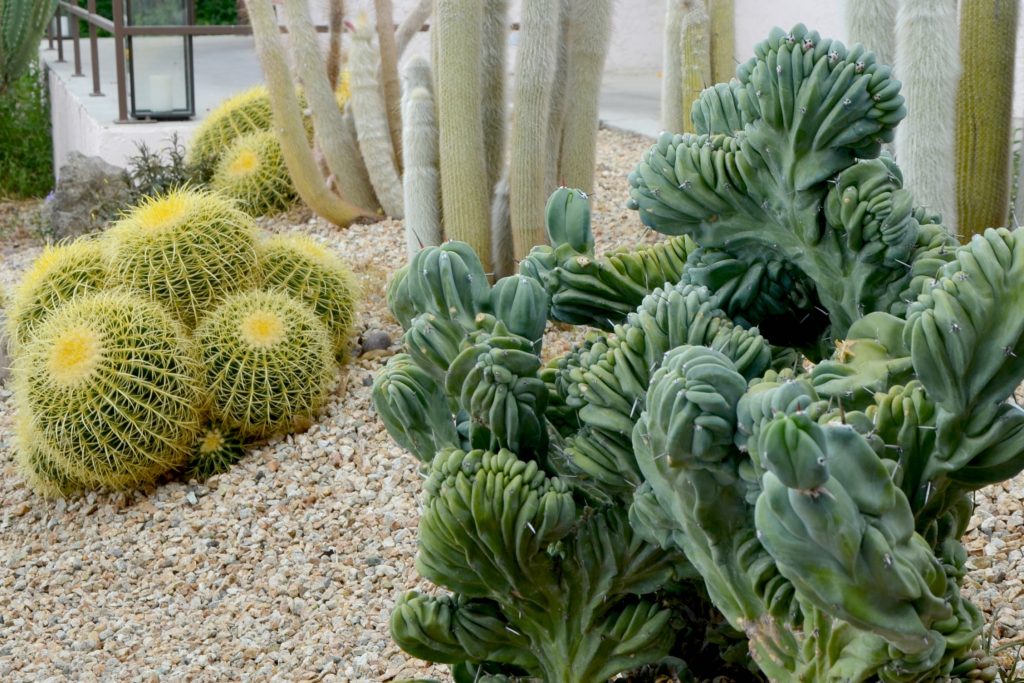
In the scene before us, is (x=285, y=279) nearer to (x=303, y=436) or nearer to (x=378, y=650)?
(x=303, y=436)

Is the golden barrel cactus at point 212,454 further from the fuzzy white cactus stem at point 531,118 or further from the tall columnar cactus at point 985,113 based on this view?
the tall columnar cactus at point 985,113

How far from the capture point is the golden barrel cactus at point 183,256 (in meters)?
3.98

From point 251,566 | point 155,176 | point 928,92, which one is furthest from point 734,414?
point 155,176

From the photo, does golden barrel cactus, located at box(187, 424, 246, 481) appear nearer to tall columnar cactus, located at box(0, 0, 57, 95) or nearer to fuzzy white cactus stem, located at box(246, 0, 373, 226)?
fuzzy white cactus stem, located at box(246, 0, 373, 226)

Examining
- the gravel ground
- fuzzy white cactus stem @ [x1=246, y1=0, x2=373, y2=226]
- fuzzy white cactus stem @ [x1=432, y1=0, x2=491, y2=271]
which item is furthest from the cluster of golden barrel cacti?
fuzzy white cactus stem @ [x1=246, y1=0, x2=373, y2=226]

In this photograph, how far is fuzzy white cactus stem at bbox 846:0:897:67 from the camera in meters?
3.08

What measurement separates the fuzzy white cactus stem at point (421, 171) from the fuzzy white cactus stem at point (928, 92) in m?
1.73

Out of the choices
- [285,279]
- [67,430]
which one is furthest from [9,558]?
[285,279]

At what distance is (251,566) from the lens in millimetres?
3355

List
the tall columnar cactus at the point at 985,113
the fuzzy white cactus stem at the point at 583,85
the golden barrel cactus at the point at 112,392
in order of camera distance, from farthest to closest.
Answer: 1. the fuzzy white cactus stem at the point at 583,85
2. the golden barrel cactus at the point at 112,392
3. the tall columnar cactus at the point at 985,113

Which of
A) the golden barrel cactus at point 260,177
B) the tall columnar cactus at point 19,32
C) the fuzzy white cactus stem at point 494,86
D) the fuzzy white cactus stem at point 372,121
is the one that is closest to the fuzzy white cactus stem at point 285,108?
the fuzzy white cactus stem at point 372,121

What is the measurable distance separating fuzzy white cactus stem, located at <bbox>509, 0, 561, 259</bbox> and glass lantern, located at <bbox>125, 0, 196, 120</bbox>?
4.62m

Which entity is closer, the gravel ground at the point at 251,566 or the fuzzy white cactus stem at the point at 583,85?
the gravel ground at the point at 251,566

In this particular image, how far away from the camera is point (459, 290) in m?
1.70
